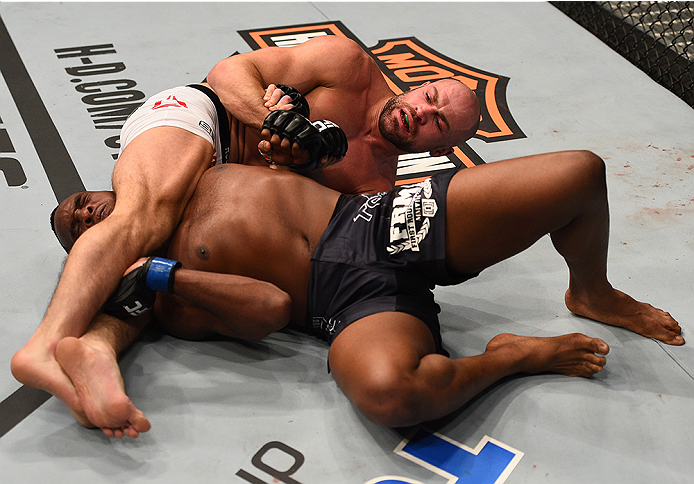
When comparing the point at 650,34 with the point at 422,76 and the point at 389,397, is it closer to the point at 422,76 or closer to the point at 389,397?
the point at 422,76

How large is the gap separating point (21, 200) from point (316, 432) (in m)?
1.45

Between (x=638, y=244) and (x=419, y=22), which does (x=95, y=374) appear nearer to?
(x=638, y=244)

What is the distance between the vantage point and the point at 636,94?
3424 millimetres

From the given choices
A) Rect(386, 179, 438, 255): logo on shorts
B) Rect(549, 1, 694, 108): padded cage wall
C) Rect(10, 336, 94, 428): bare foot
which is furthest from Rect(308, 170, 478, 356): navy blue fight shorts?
Rect(549, 1, 694, 108): padded cage wall

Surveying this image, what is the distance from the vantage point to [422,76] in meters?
3.48

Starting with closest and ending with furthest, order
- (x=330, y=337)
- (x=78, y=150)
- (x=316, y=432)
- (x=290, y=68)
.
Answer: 1. (x=316, y=432)
2. (x=330, y=337)
3. (x=290, y=68)
4. (x=78, y=150)

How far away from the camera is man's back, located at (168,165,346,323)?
1.89 meters

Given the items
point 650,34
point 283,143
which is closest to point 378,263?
point 283,143

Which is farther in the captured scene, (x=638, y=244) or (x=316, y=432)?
(x=638, y=244)

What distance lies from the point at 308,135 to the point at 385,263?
15.5 inches

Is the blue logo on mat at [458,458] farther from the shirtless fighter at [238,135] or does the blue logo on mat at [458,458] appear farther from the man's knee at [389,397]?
the shirtless fighter at [238,135]

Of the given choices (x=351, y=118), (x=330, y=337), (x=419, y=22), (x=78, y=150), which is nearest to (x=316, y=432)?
(x=330, y=337)

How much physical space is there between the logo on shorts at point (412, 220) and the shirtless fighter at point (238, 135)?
0.30 meters

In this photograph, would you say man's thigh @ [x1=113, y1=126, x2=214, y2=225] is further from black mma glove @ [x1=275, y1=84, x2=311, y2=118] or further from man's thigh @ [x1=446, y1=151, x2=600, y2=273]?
man's thigh @ [x1=446, y1=151, x2=600, y2=273]
